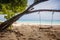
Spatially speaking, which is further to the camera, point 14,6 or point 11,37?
point 14,6

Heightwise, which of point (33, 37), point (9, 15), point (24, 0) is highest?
point (24, 0)

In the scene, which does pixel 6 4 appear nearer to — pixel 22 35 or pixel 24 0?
pixel 24 0

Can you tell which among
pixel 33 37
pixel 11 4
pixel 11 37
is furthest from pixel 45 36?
pixel 11 4

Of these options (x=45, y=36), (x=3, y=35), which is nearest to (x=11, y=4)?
(x=3, y=35)

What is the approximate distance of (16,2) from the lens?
5805 mm

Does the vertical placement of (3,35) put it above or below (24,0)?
below

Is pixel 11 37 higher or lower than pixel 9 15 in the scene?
lower

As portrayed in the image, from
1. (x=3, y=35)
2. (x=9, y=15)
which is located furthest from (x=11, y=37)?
(x=9, y=15)

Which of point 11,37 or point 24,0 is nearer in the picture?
point 11,37

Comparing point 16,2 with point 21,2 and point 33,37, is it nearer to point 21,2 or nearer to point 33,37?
point 21,2

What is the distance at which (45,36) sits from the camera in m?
5.79

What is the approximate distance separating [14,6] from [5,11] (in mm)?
336

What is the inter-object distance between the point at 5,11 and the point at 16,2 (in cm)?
51

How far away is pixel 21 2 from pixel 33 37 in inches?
43.4
